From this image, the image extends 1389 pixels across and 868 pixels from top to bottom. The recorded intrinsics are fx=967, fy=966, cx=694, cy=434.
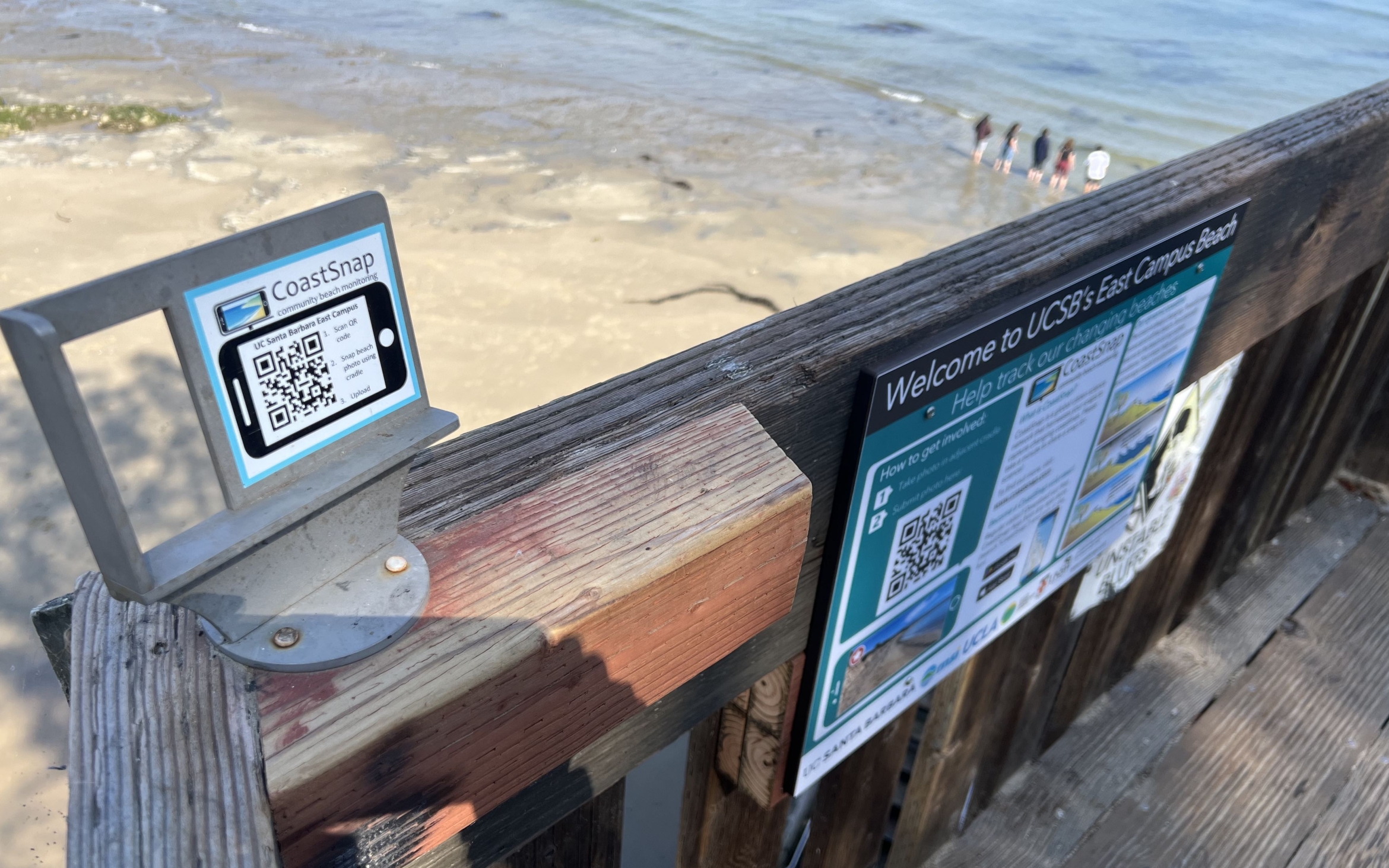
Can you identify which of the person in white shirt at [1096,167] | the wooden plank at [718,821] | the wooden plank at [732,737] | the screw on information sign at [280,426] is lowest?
the person in white shirt at [1096,167]

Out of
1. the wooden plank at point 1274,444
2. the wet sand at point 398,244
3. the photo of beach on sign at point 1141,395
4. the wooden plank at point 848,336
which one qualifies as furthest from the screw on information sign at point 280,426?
the wet sand at point 398,244

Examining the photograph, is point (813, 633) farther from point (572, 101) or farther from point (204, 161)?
point (572, 101)

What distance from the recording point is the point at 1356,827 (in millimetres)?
2305

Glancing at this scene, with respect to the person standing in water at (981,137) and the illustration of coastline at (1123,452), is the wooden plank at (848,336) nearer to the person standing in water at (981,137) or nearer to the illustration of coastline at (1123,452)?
the illustration of coastline at (1123,452)

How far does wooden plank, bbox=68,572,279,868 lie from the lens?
588 mm

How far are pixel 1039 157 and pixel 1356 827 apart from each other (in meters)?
17.6

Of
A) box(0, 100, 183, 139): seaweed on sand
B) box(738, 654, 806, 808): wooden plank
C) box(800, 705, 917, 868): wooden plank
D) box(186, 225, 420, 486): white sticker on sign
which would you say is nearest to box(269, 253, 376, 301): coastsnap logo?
box(186, 225, 420, 486): white sticker on sign

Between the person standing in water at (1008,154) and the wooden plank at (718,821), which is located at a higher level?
the wooden plank at (718,821)

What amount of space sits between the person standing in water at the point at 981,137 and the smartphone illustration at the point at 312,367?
20.1 metres

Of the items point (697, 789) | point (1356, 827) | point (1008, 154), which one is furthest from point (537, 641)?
point (1008, 154)

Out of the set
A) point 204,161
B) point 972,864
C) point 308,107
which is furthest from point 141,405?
point 308,107

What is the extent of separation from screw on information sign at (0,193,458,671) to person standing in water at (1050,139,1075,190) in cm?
1887

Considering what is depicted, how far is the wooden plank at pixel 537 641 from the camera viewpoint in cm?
67

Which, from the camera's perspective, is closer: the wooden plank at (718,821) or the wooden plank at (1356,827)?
the wooden plank at (718,821)
